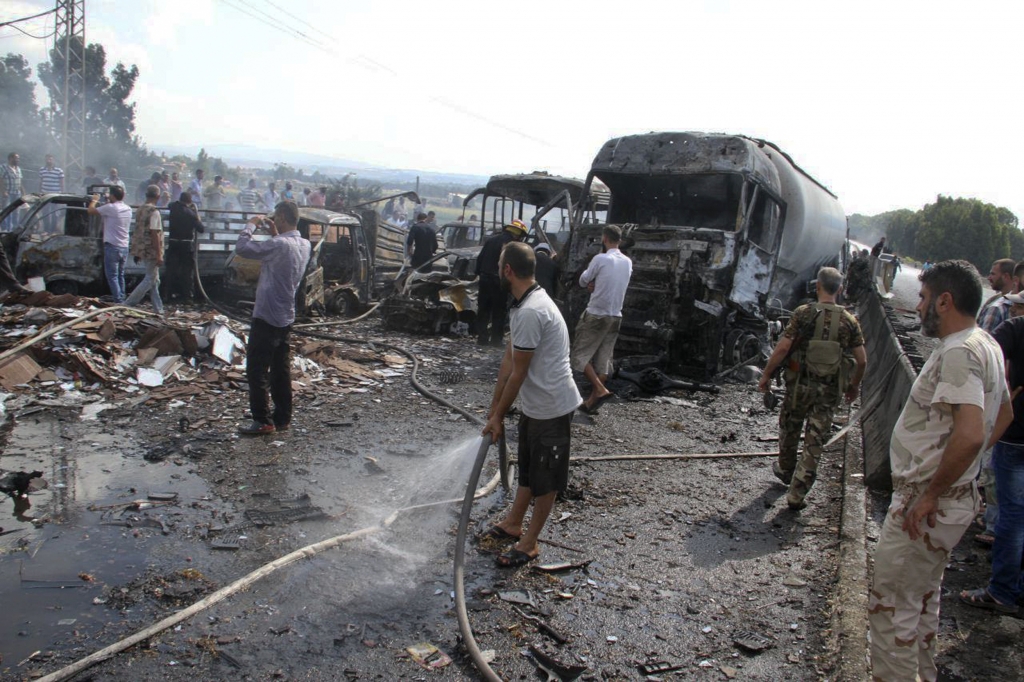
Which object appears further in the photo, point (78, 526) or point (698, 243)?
point (698, 243)

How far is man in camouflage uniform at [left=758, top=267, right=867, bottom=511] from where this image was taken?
5.27m

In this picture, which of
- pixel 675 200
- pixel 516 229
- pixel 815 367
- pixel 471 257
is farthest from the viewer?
pixel 471 257

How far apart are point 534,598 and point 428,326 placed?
7930 millimetres

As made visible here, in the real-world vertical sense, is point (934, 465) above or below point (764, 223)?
below

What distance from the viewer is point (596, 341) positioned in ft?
26.1

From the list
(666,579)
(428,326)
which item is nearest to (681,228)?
(428,326)

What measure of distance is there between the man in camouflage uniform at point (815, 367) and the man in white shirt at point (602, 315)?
2.55m

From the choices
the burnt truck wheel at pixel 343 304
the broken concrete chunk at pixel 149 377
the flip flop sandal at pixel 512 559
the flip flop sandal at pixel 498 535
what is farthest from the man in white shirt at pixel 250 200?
the flip flop sandal at pixel 512 559

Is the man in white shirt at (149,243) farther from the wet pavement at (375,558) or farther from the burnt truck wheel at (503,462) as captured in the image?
the burnt truck wheel at (503,462)

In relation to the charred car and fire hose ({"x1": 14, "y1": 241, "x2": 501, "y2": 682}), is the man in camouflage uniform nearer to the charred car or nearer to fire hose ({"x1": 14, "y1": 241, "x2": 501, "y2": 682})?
fire hose ({"x1": 14, "y1": 241, "x2": 501, "y2": 682})

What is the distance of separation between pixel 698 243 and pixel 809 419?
4.44m

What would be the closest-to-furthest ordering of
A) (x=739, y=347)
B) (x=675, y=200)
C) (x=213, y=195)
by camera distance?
(x=739, y=347) → (x=675, y=200) → (x=213, y=195)

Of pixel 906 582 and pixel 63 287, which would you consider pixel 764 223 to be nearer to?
pixel 906 582

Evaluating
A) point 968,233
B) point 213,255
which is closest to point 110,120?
point 213,255
